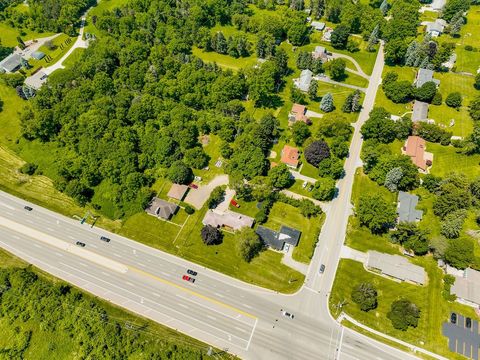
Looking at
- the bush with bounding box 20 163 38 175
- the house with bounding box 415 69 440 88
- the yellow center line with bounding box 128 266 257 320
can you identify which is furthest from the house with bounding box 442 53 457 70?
the bush with bounding box 20 163 38 175

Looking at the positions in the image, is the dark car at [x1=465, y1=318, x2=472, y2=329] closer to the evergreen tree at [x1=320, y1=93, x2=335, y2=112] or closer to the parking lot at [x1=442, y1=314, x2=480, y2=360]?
the parking lot at [x1=442, y1=314, x2=480, y2=360]

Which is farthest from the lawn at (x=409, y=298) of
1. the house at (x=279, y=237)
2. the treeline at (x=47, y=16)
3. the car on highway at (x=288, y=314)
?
the treeline at (x=47, y=16)

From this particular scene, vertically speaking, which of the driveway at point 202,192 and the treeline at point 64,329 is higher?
the driveway at point 202,192

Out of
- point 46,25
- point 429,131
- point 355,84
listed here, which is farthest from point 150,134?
point 46,25

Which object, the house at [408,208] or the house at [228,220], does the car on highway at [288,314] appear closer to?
the house at [228,220]

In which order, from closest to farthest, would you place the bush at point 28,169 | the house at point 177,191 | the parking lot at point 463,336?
1. the parking lot at point 463,336
2. the house at point 177,191
3. the bush at point 28,169

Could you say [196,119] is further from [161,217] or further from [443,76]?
[443,76]

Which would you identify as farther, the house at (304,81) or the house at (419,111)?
the house at (304,81)
